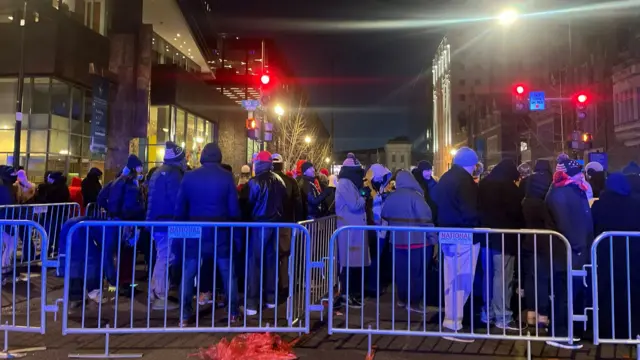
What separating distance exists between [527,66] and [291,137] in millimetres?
42777

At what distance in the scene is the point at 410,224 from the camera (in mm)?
6129

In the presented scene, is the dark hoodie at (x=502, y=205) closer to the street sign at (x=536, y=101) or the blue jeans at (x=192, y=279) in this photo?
the blue jeans at (x=192, y=279)

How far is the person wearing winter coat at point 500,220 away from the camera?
18.4 ft

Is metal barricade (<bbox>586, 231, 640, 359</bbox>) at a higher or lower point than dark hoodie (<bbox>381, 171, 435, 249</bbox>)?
lower

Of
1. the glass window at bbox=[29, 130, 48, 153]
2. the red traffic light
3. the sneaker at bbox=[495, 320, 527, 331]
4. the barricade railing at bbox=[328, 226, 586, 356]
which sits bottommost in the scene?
the sneaker at bbox=[495, 320, 527, 331]

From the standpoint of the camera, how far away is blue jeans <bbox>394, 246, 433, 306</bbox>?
20.6ft

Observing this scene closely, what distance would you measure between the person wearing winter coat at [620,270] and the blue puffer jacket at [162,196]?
530cm

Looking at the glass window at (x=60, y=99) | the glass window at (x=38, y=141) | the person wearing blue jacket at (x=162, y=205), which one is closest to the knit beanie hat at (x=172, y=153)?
the person wearing blue jacket at (x=162, y=205)

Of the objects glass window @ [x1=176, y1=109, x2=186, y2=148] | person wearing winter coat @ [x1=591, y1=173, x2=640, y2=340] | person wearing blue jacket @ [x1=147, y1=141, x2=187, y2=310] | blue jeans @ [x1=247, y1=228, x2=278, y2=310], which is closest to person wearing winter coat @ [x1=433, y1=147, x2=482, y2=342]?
person wearing winter coat @ [x1=591, y1=173, x2=640, y2=340]

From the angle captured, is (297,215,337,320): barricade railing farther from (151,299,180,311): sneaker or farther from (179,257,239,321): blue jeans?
(151,299,180,311): sneaker

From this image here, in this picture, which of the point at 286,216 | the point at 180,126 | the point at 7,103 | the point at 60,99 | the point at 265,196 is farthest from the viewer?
the point at 180,126

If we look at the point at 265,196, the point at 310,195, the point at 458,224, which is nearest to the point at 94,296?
Result: the point at 265,196

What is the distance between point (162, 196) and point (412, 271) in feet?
11.8

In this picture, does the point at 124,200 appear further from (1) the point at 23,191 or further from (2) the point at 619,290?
(2) the point at 619,290
